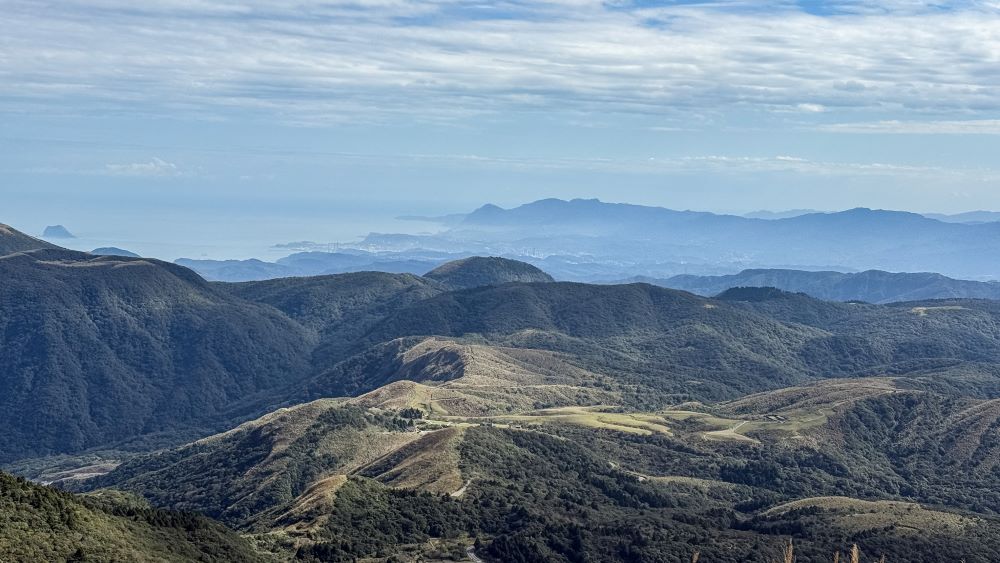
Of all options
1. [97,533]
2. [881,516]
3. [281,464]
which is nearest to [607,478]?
[881,516]

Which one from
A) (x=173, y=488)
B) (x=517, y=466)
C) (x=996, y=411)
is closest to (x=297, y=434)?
(x=173, y=488)

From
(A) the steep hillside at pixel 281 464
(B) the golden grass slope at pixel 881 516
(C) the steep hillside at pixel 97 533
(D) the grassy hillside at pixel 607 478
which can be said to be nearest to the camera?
(C) the steep hillside at pixel 97 533

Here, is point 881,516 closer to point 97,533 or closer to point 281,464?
point 281,464

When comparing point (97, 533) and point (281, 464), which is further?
point (281, 464)

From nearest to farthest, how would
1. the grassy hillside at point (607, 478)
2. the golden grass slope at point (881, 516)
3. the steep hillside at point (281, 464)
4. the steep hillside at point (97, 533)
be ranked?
the steep hillside at point (97, 533)
the grassy hillside at point (607, 478)
the golden grass slope at point (881, 516)
the steep hillside at point (281, 464)

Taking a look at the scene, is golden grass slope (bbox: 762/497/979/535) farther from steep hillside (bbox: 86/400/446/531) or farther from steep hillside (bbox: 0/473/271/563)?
steep hillside (bbox: 0/473/271/563)

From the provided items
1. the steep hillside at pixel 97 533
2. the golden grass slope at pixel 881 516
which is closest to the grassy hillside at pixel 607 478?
the golden grass slope at pixel 881 516

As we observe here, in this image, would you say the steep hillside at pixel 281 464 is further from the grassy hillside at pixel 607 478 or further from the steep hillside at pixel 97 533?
the steep hillside at pixel 97 533

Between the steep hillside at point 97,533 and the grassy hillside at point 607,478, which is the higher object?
the steep hillside at point 97,533
